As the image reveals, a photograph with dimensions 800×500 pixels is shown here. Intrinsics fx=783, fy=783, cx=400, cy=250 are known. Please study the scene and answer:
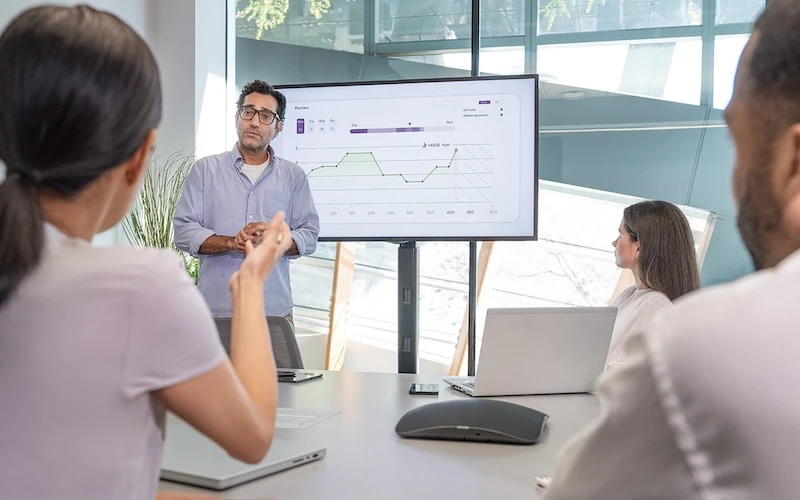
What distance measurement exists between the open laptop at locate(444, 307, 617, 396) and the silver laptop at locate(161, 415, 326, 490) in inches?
28.9

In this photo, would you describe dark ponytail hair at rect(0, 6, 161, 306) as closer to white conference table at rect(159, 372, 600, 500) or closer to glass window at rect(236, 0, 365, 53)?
white conference table at rect(159, 372, 600, 500)

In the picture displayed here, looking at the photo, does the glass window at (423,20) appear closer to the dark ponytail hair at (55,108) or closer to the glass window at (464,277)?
the glass window at (464,277)

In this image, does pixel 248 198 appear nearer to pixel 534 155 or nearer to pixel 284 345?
pixel 284 345

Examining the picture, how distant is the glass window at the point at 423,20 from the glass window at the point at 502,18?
0.10m

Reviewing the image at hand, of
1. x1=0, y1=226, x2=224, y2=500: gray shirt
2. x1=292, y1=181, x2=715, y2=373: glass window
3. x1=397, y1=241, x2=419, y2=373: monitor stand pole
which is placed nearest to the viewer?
x1=0, y1=226, x2=224, y2=500: gray shirt

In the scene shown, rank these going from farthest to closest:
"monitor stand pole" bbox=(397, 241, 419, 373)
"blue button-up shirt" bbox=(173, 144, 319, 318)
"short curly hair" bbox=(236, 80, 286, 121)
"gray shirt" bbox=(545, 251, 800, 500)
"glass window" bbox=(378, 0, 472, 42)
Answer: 1. "glass window" bbox=(378, 0, 472, 42)
2. "monitor stand pole" bbox=(397, 241, 419, 373)
3. "short curly hair" bbox=(236, 80, 286, 121)
4. "blue button-up shirt" bbox=(173, 144, 319, 318)
5. "gray shirt" bbox=(545, 251, 800, 500)

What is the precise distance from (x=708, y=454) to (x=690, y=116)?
448cm

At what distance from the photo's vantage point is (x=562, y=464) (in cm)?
60

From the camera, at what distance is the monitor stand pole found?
420 centimetres

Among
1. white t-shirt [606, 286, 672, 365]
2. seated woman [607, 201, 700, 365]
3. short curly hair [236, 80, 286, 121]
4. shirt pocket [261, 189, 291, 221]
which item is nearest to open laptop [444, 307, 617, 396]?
white t-shirt [606, 286, 672, 365]

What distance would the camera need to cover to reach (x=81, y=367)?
867 mm

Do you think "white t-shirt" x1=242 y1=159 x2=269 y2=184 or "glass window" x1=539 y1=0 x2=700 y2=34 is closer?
"white t-shirt" x1=242 y1=159 x2=269 y2=184

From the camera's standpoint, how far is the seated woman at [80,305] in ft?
2.84

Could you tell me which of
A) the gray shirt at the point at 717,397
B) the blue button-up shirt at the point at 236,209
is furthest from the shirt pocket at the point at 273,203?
the gray shirt at the point at 717,397
